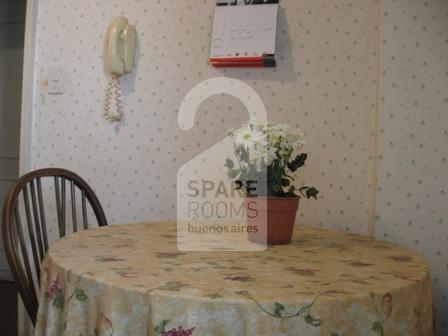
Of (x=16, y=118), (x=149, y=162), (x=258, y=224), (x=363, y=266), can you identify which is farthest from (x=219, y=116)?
(x=16, y=118)

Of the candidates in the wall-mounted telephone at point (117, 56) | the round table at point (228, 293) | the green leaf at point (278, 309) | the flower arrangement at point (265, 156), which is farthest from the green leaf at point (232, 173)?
the wall-mounted telephone at point (117, 56)

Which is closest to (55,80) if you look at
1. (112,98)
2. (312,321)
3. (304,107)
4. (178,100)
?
(112,98)

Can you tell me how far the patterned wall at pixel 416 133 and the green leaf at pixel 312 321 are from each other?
938 mm

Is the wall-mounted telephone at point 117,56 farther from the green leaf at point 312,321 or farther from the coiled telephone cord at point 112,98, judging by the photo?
the green leaf at point 312,321

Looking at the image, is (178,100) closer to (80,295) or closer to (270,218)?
(270,218)

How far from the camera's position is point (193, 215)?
185 cm

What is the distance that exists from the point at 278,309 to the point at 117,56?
4.87 ft

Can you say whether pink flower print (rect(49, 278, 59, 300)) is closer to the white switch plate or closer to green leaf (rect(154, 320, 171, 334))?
green leaf (rect(154, 320, 171, 334))

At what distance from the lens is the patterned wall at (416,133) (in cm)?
151

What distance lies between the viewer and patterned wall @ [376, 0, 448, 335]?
1.51 meters

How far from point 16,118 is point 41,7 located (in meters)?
1.36

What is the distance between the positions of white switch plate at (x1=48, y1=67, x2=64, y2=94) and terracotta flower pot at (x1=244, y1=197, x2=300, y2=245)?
4.28 feet

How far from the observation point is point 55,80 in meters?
2.06

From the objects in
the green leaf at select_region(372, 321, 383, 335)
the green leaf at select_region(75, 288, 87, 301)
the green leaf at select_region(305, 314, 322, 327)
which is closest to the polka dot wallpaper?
the green leaf at select_region(372, 321, 383, 335)
